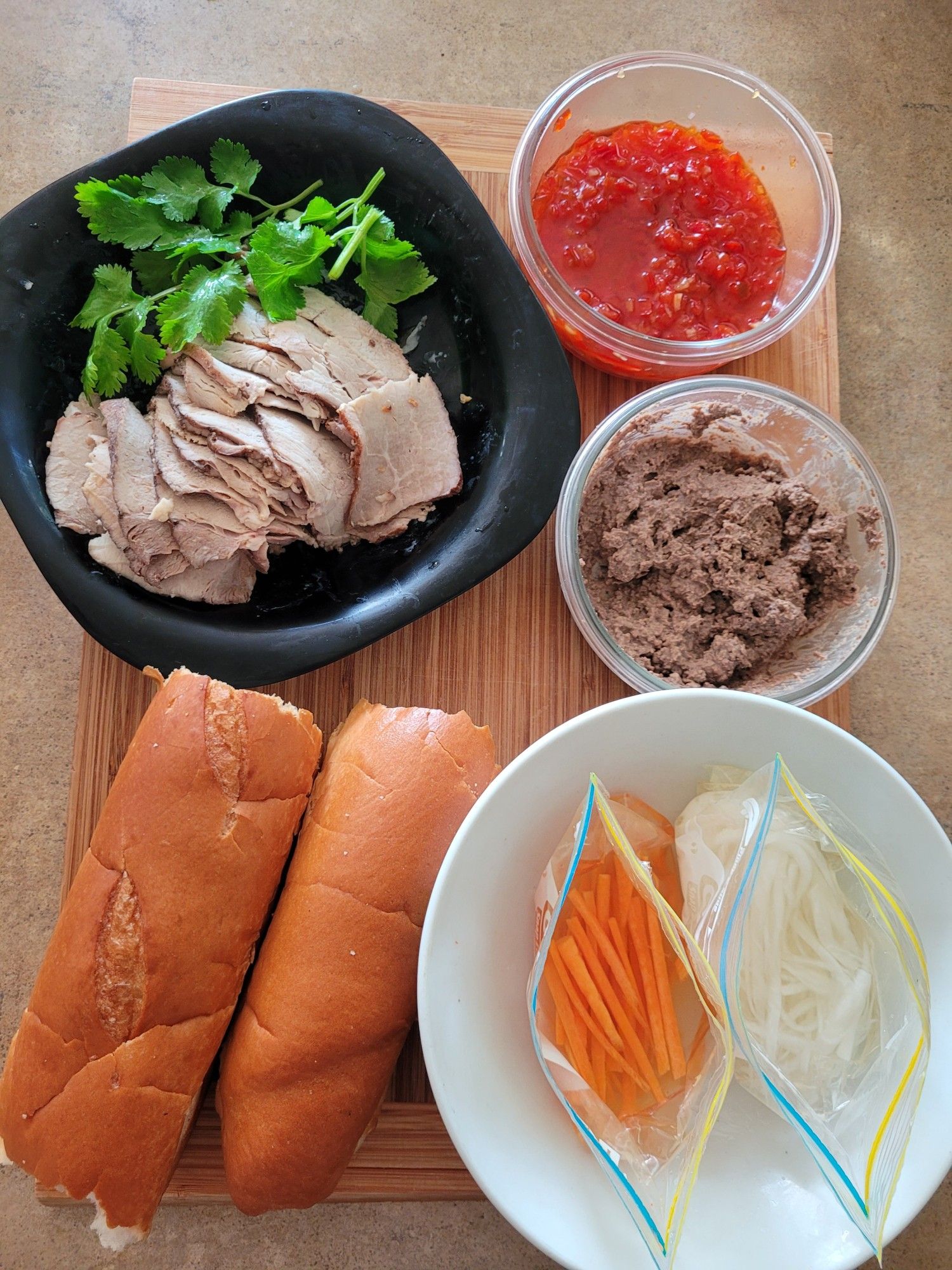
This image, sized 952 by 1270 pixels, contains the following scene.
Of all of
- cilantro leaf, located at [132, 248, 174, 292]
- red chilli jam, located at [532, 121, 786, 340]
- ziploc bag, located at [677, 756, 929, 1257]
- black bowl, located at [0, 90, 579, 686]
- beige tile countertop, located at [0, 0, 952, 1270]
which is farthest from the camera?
beige tile countertop, located at [0, 0, 952, 1270]

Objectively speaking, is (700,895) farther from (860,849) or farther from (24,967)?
(24,967)

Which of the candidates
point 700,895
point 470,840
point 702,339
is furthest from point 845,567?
point 470,840

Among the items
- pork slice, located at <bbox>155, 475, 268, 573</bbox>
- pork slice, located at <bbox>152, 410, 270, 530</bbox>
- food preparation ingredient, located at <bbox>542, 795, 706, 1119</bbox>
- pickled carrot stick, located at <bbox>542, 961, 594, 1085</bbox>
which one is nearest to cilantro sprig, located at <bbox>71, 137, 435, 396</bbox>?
pork slice, located at <bbox>152, 410, 270, 530</bbox>

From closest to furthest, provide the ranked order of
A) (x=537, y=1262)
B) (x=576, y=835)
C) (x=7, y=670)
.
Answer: (x=576, y=835) < (x=537, y=1262) < (x=7, y=670)

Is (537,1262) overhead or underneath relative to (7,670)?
underneath

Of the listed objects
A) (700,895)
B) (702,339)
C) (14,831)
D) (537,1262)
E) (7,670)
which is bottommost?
(537,1262)

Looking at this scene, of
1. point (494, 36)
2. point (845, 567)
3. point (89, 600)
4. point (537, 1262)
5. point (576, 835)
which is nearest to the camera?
point (576, 835)

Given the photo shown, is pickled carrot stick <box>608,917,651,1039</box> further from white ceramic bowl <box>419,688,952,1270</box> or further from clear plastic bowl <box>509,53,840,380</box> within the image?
clear plastic bowl <box>509,53,840,380</box>
